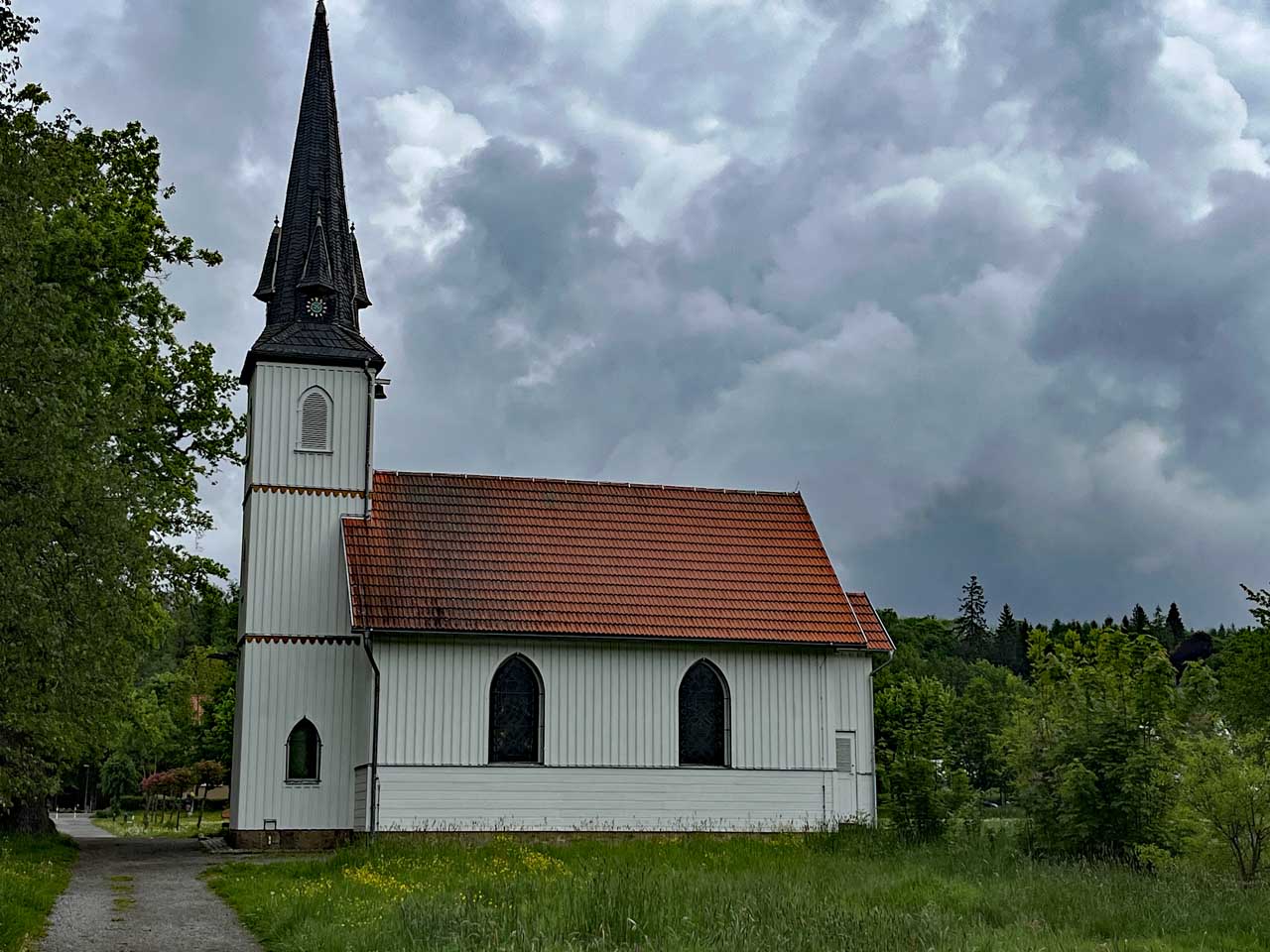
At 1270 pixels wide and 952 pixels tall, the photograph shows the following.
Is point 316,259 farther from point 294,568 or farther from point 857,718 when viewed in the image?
point 857,718

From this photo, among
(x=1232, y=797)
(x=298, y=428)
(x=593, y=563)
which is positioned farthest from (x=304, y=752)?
(x=1232, y=797)

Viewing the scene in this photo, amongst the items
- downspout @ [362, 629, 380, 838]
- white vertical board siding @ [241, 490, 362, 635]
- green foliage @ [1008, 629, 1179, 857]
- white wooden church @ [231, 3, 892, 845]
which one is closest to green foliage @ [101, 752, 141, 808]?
white vertical board siding @ [241, 490, 362, 635]

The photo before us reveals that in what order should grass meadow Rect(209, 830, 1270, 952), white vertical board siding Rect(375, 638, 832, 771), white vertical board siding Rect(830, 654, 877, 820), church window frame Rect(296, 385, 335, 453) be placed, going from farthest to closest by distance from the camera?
1. white vertical board siding Rect(830, 654, 877, 820)
2. church window frame Rect(296, 385, 335, 453)
3. white vertical board siding Rect(375, 638, 832, 771)
4. grass meadow Rect(209, 830, 1270, 952)

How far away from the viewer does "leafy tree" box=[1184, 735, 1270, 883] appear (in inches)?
860

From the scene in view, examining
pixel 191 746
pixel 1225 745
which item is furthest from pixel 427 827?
pixel 191 746

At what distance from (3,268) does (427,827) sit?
16175 millimetres

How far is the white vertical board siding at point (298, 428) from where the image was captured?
2916 cm

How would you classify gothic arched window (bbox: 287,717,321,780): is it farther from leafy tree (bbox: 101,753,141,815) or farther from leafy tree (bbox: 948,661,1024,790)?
leafy tree (bbox: 948,661,1024,790)

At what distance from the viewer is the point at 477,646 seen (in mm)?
28234

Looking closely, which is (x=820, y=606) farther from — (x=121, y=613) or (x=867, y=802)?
(x=121, y=613)

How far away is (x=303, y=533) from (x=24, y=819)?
8.67 metres

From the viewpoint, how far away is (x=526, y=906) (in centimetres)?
1423

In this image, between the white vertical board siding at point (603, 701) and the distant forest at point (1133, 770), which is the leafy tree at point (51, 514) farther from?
the distant forest at point (1133, 770)

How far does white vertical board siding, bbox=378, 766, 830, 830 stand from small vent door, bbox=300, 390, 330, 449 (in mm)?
7262
